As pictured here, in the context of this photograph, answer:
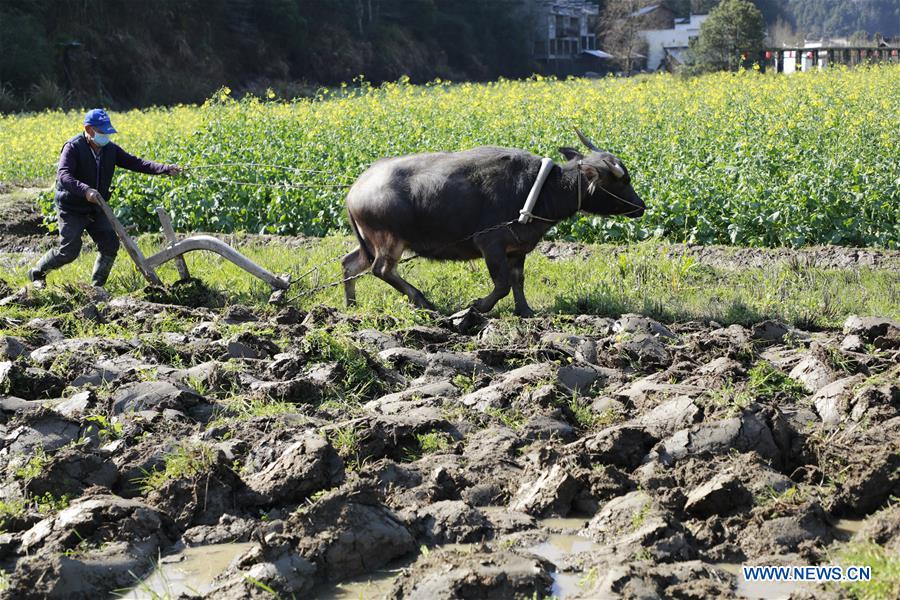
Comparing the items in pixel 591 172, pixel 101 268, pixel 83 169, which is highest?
pixel 83 169

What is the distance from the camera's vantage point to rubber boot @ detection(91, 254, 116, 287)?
33.7ft

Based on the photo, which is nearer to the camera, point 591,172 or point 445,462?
point 445,462

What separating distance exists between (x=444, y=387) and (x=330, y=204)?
21.9ft

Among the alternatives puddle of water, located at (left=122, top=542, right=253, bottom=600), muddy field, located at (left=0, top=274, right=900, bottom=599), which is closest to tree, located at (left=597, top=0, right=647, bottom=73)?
muddy field, located at (left=0, top=274, right=900, bottom=599)

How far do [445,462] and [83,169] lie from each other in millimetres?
5443

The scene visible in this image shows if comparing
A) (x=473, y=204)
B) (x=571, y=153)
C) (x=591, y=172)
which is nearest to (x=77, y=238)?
(x=473, y=204)

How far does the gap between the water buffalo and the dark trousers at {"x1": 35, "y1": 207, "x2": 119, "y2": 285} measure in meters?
2.31

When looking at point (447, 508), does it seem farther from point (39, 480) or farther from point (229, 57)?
point (229, 57)

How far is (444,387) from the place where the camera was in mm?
7074

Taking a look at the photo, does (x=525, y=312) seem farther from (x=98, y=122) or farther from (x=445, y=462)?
(x=98, y=122)

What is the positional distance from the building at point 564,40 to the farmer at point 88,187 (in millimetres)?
57058

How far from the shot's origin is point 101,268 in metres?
10.3

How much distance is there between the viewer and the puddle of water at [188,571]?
4742 mm

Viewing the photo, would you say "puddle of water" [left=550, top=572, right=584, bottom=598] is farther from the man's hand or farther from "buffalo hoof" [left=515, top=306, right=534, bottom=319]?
the man's hand
